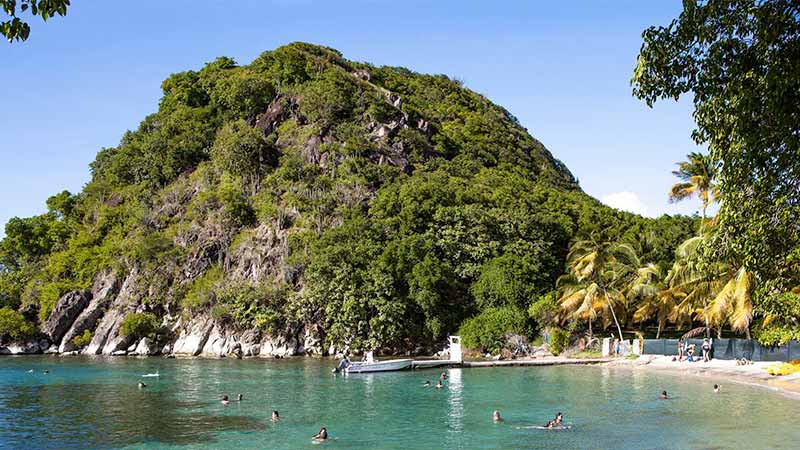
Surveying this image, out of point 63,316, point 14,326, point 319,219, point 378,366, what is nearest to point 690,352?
point 378,366

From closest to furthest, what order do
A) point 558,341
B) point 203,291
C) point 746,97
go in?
point 746,97 → point 558,341 → point 203,291

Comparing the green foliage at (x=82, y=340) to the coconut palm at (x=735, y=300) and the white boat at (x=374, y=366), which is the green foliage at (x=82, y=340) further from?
the coconut palm at (x=735, y=300)

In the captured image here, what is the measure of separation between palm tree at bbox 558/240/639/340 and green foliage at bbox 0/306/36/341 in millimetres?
59964

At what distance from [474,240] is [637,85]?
6023 cm

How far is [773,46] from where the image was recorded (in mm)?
11281

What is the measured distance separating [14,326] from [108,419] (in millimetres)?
55519

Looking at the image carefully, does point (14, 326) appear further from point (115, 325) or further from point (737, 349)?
point (737, 349)

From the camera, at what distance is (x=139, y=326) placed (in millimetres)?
75062

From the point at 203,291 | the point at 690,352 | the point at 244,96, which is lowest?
the point at 690,352

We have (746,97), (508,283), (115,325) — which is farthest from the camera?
(115,325)

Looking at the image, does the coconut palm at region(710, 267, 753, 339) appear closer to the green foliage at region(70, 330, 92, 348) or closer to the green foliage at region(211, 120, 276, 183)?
the green foliage at region(211, 120, 276, 183)

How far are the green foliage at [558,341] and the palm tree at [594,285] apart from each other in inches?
77.1

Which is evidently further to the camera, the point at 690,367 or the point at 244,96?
the point at 244,96

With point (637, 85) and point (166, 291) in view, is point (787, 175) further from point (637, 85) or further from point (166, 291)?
point (166, 291)
